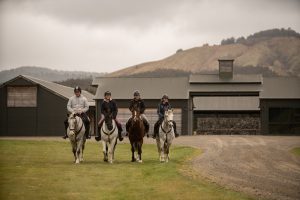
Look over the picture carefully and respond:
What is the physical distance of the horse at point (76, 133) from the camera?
20.0m

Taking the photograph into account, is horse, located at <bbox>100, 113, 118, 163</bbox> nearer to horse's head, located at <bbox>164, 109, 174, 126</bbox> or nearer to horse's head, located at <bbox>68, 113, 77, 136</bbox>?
horse's head, located at <bbox>68, 113, 77, 136</bbox>

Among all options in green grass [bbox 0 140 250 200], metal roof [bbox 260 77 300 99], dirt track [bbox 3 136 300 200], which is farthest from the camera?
metal roof [bbox 260 77 300 99]

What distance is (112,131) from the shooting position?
2059 centimetres

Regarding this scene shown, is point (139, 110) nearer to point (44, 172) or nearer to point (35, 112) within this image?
point (44, 172)

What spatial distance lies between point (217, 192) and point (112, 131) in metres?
8.18

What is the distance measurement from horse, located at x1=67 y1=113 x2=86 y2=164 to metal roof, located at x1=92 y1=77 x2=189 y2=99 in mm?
35070

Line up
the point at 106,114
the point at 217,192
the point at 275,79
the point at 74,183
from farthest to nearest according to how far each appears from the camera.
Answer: the point at 275,79 < the point at 106,114 < the point at 74,183 < the point at 217,192

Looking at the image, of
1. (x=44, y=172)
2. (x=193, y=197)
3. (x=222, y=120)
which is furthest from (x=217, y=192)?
(x=222, y=120)

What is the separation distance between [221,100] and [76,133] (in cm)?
4280

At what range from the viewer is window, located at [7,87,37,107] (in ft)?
178

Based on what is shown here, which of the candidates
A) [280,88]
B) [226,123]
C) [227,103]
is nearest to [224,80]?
[227,103]

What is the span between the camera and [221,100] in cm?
6194

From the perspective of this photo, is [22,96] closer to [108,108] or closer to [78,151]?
[78,151]

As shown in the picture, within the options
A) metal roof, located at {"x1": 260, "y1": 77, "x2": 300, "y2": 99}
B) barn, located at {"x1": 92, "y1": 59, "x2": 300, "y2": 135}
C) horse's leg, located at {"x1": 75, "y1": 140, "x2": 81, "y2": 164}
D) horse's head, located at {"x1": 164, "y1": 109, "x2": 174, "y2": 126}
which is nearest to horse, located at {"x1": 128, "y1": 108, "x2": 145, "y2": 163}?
horse's head, located at {"x1": 164, "y1": 109, "x2": 174, "y2": 126}
